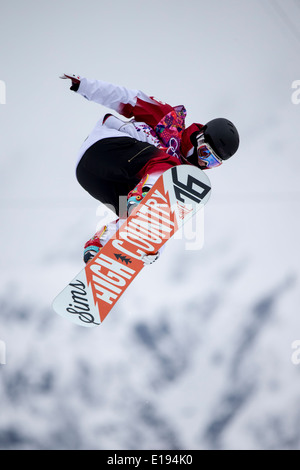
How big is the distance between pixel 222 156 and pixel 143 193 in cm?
81

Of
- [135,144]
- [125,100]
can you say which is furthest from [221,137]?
[125,100]

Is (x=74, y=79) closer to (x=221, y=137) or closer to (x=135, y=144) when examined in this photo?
(x=135, y=144)

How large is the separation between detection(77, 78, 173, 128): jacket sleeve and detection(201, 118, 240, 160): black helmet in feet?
1.27

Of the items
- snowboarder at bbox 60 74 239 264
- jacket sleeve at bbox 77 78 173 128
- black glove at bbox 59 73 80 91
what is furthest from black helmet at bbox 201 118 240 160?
black glove at bbox 59 73 80 91

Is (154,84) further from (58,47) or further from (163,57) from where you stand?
(58,47)

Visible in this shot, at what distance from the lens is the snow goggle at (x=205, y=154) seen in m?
4.11

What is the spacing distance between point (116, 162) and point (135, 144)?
199mm

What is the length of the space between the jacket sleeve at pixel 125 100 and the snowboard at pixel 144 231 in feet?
2.27

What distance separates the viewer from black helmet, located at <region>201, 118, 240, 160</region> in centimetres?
405

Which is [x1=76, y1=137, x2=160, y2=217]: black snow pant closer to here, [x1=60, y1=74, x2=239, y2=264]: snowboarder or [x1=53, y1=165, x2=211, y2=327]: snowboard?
[x1=60, y1=74, x2=239, y2=264]: snowboarder

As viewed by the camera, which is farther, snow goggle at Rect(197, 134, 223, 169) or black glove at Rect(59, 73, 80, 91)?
snow goggle at Rect(197, 134, 223, 169)

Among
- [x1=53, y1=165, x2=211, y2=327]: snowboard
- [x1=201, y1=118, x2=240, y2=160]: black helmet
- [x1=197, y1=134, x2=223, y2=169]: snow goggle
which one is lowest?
[x1=53, y1=165, x2=211, y2=327]: snowboard

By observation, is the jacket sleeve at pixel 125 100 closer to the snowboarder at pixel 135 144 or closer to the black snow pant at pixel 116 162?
the snowboarder at pixel 135 144
